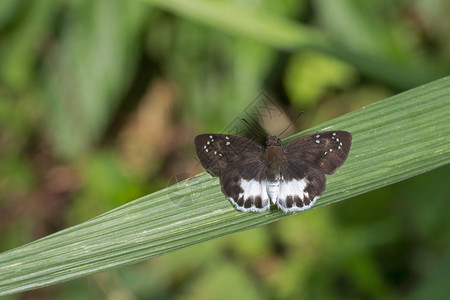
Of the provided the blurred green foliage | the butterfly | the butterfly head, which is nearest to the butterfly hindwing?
the butterfly

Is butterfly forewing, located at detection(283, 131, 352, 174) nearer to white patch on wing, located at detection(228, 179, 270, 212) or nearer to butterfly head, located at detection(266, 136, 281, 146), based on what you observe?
butterfly head, located at detection(266, 136, 281, 146)

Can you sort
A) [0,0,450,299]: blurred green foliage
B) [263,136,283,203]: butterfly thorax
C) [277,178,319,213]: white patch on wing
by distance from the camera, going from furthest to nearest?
[0,0,450,299]: blurred green foliage → [263,136,283,203]: butterfly thorax → [277,178,319,213]: white patch on wing

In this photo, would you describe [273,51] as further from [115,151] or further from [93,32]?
[115,151]

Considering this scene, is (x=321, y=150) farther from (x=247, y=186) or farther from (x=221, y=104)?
(x=221, y=104)

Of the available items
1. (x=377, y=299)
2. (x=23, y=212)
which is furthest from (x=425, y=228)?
(x=23, y=212)

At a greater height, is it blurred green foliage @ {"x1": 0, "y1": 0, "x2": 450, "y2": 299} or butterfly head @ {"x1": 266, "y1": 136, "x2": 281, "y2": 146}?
butterfly head @ {"x1": 266, "y1": 136, "x2": 281, "y2": 146}

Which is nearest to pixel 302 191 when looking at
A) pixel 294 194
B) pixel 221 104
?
pixel 294 194

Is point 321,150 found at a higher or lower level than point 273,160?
higher

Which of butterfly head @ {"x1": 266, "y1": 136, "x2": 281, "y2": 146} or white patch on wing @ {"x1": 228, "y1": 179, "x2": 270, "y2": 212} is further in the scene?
butterfly head @ {"x1": 266, "y1": 136, "x2": 281, "y2": 146}
